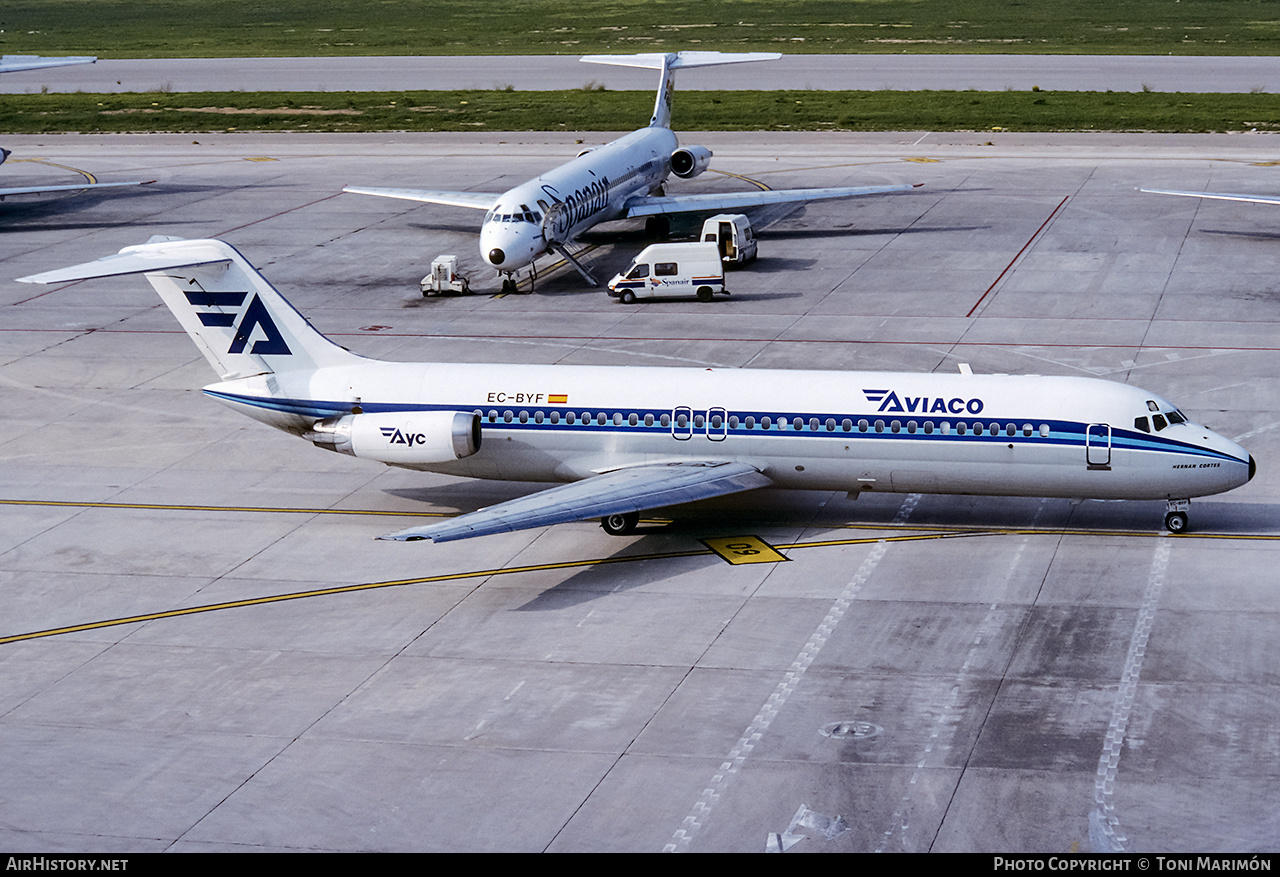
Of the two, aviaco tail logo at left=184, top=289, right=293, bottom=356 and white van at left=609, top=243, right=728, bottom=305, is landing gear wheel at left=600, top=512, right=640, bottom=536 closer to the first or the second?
aviaco tail logo at left=184, top=289, right=293, bottom=356

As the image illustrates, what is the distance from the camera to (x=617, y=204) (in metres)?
54.8

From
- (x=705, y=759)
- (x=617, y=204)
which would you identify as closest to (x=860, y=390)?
(x=705, y=759)

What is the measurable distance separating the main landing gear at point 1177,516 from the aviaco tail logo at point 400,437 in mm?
14131

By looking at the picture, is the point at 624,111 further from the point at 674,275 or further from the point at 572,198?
the point at 674,275

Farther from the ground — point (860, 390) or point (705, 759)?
point (860, 390)

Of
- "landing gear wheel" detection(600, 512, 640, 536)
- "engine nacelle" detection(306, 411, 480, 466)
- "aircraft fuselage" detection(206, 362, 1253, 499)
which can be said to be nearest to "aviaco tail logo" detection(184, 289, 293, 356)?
"aircraft fuselage" detection(206, 362, 1253, 499)

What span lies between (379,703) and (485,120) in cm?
6643

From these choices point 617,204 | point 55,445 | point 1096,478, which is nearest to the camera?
point 1096,478

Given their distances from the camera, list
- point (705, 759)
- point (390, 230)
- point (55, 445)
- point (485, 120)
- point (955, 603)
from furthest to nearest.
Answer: point (485, 120) → point (390, 230) → point (55, 445) → point (955, 603) → point (705, 759)

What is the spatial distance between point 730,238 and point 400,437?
81.5 ft

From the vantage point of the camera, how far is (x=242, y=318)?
30734mm

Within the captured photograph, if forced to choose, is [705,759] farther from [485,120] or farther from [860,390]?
[485,120]

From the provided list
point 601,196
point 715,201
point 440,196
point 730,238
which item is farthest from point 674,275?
point 440,196

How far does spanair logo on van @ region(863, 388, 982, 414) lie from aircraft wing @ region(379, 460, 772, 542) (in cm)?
270
